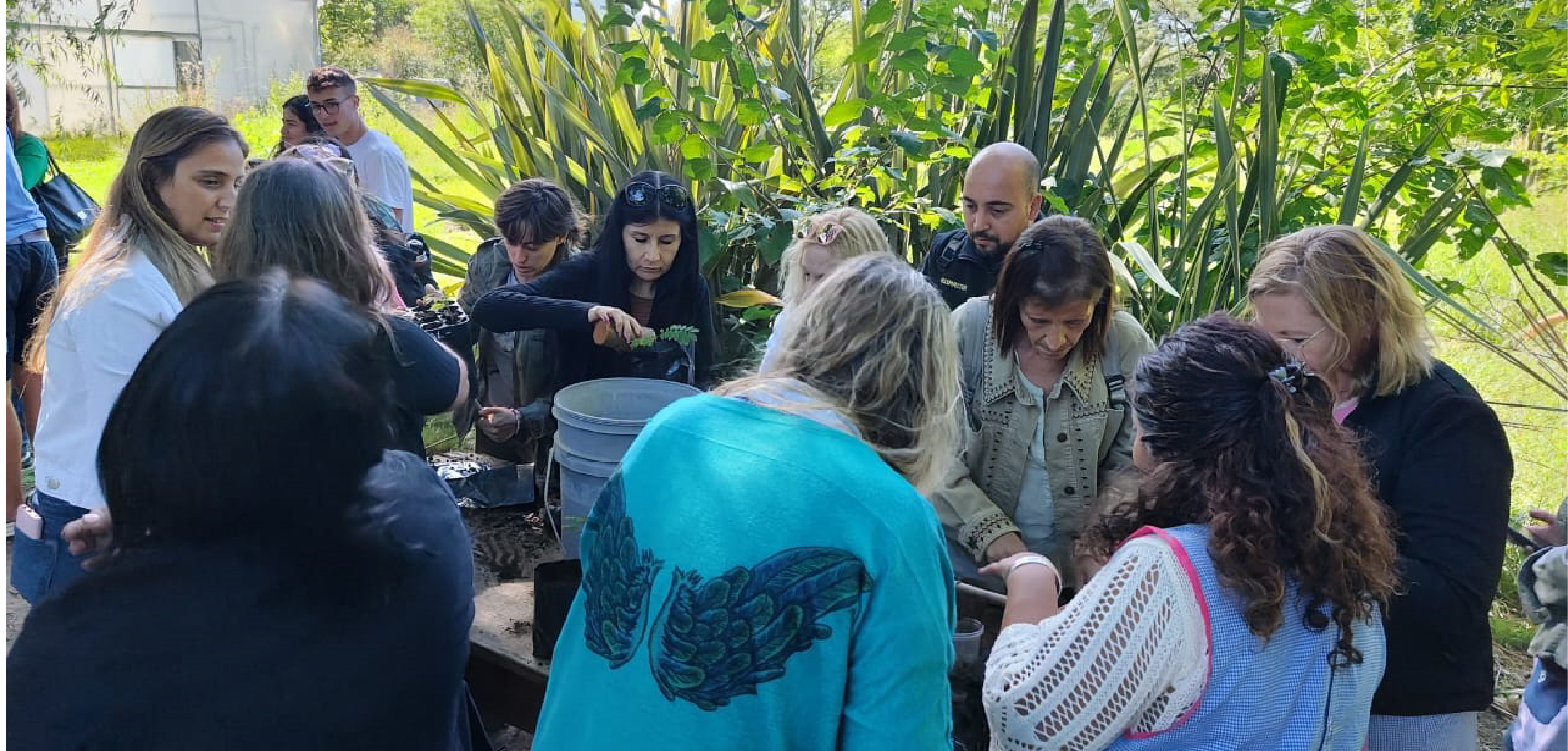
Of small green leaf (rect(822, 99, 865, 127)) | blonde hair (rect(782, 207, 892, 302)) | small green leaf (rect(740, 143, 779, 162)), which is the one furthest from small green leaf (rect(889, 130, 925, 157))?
blonde hair (rect(782, 207, 892, 302))

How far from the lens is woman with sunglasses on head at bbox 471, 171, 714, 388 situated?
3.11 m

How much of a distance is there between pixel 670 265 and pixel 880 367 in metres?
1.83

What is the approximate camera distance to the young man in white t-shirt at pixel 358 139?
464 cm

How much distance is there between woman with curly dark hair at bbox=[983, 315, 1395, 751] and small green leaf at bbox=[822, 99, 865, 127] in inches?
89.7

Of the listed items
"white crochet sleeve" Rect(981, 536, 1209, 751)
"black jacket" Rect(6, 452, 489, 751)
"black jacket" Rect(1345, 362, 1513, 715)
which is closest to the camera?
"black jacket" Rect(6, 452, 489, 751)

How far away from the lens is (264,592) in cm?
131

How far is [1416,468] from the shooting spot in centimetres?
188

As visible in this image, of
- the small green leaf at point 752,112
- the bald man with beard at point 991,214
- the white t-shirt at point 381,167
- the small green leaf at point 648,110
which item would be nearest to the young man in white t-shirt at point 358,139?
the white t-shirt at point 381,167

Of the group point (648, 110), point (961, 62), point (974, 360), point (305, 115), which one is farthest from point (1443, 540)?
point (305, 115)

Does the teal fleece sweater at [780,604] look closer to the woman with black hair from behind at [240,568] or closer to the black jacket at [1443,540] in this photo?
the woman with black hair from behind at [240,568]

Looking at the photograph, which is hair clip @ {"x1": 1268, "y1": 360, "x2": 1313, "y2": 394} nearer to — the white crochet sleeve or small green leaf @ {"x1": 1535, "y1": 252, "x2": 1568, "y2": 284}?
the white crochet sleeve

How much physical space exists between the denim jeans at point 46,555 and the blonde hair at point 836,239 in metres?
1.64

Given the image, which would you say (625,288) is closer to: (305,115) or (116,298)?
(116,298)

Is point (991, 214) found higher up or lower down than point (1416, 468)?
higher up
